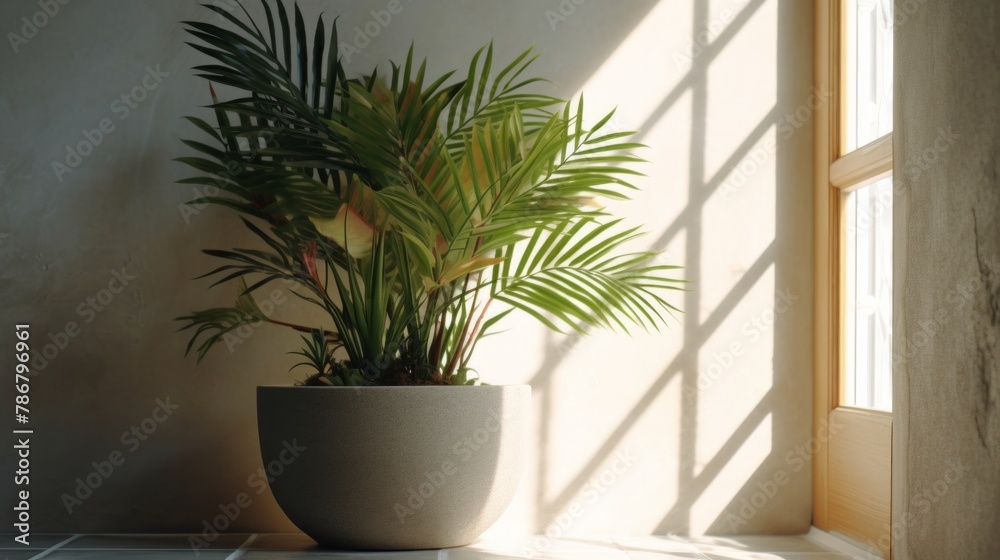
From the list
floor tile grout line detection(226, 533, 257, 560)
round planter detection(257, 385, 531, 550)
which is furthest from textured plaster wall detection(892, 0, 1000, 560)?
floor tile grout line detection(226, 533, 257, 560)

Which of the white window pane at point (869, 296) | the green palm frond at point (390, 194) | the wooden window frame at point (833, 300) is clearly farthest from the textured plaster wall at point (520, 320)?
the green palm frond at point (390, 194)

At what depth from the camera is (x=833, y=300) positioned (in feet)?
8.31

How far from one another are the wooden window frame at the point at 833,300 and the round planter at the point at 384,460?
96cm

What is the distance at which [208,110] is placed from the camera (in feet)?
8.38

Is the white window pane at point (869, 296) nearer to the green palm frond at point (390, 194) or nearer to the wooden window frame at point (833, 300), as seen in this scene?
the wooden window frame at point (833, 300)

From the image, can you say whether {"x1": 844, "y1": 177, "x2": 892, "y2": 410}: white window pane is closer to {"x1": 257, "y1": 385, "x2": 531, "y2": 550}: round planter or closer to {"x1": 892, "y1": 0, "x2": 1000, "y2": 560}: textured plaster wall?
{"x1": 892, "y1": 0, "x2": 1000, "y2": 560}: textured plaster wall

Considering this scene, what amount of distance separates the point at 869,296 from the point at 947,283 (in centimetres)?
91

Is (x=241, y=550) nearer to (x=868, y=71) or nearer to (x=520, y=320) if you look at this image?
(x=520, y=320)

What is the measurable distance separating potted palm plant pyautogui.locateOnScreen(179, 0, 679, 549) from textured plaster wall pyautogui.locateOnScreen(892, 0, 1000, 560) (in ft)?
2.18

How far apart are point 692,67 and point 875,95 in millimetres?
517

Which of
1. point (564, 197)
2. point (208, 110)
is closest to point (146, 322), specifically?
point (208, 110)

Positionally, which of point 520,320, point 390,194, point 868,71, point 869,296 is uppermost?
point 868,71

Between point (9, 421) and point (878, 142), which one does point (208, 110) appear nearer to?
point (9, 421)

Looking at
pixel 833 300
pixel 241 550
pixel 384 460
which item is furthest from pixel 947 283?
pixel 241 550
